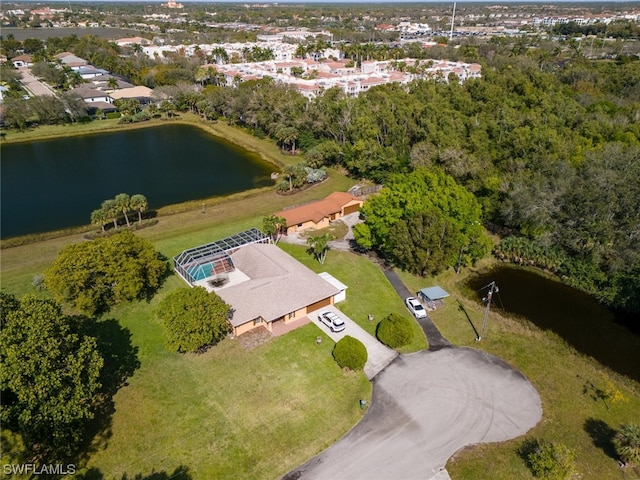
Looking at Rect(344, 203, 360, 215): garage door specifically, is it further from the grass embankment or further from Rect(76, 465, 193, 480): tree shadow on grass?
Rect(76, 465, 193, 480): tree shadow on grass

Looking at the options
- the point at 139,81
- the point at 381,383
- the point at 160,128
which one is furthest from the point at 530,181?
the point at 139,81

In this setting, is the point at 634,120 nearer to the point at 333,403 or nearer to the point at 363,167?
the point at 363,167

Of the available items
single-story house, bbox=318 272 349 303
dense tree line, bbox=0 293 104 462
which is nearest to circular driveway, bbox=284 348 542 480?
single-story house, bbox=318 272 349 303

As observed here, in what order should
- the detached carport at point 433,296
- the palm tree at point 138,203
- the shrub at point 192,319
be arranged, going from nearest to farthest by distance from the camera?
the shrub at point 192,319
the detached carport at point 433,296
the palm tree at point 138,203

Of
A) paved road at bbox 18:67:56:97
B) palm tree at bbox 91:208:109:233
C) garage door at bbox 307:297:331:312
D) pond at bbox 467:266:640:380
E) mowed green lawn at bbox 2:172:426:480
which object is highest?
paved road at bbox 18:67:56:97

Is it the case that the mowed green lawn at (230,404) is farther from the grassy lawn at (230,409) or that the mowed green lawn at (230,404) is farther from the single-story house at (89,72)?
the single-story house at (89,72)

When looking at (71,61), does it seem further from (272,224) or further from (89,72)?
(272,224)

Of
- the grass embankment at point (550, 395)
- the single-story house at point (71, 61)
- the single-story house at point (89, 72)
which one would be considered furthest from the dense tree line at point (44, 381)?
the single-story house at point (71, 61)
